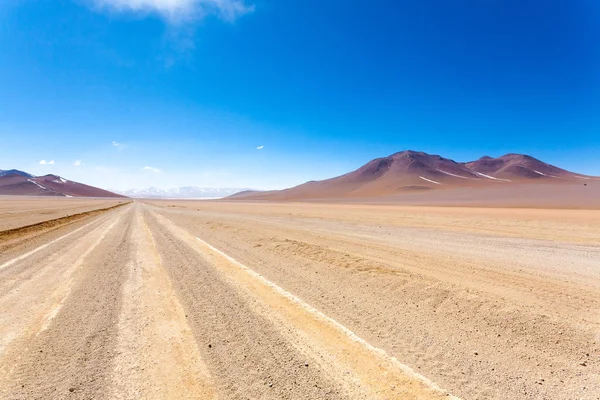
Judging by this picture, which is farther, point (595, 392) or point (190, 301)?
point (190, 301)

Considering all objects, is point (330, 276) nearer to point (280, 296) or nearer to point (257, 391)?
point (280, 296)

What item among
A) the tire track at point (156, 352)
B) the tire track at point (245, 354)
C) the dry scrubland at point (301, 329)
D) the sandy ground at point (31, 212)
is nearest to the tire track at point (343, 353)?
the dry scrubland at point (301, 329)

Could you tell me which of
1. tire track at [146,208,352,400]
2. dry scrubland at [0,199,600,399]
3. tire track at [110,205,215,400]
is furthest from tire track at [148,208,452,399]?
tire track at [110,205,215,400]

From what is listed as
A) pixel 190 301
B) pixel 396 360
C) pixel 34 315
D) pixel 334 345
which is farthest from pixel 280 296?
pixel 34 315

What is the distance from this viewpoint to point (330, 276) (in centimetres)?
743

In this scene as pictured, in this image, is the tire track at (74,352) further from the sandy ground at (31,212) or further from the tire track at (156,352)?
the sandy ground at (31,212)

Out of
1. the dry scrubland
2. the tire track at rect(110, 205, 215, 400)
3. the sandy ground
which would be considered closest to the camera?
the tire track at rect(110, 205, 215, 400)

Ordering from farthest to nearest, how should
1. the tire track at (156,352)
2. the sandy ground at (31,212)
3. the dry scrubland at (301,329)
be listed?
the sandy ground at (31,212)
the dry scrubland at (301,329)
the tire track at (156,352)

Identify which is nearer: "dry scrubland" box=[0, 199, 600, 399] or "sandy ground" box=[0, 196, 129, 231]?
"dry scrubland" box=[0, 199, 600, 399]

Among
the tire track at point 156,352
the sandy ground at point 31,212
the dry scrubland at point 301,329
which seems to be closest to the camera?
the tire track at point 156,352

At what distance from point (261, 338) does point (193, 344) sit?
89cm

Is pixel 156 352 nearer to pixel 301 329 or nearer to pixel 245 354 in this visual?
pixel 245 354

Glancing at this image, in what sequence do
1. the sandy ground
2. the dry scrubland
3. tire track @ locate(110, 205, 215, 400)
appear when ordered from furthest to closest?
the sandy ground, the dry scrubland, tire track @ locate(110, 205, 215, 400)

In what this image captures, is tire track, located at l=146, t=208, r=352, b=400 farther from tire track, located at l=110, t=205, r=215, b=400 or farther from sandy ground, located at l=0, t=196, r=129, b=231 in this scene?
sandy ground, located at l=0, t=196, r=129, b=231
